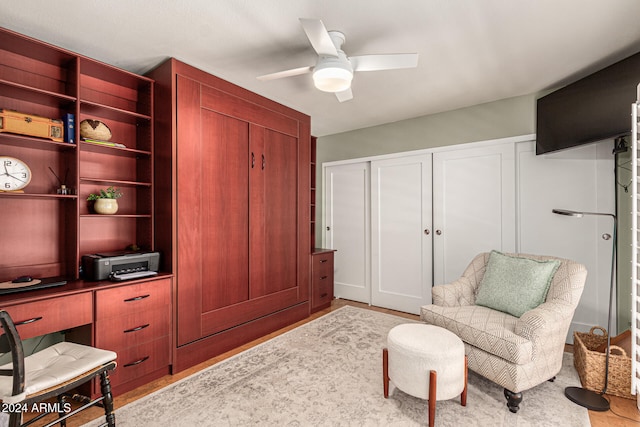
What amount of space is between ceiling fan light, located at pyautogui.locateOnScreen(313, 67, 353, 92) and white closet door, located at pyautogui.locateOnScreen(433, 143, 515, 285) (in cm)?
204

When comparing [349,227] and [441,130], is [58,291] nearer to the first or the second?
[349,227]

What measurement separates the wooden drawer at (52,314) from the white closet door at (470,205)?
11.2ft

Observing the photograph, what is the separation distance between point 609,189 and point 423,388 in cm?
253

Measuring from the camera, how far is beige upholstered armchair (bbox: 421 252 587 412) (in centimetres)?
190

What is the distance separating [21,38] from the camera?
1973 millimetres

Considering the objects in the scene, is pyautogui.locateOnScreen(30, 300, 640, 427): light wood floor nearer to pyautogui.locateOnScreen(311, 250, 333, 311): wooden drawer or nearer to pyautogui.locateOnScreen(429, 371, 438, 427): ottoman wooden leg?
pyautogui.locateOnScreen(429, 371, 438, 427): ottoman wooden leg

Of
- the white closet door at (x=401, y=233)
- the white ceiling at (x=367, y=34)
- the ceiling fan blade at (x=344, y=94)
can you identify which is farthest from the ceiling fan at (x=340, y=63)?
the white closet door at (x=401, y=233)

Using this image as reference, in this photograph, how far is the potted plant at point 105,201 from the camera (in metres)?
2.38

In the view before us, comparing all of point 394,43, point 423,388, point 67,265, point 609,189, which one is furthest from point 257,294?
point 609,189

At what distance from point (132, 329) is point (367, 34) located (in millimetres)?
2652

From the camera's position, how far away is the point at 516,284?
2.35m

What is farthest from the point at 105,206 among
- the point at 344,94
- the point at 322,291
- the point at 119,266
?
the point at 322,291

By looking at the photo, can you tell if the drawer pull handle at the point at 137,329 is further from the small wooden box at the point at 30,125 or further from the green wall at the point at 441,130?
the green wall at the point at 441,130

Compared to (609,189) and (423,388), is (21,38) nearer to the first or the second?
(423,388)
